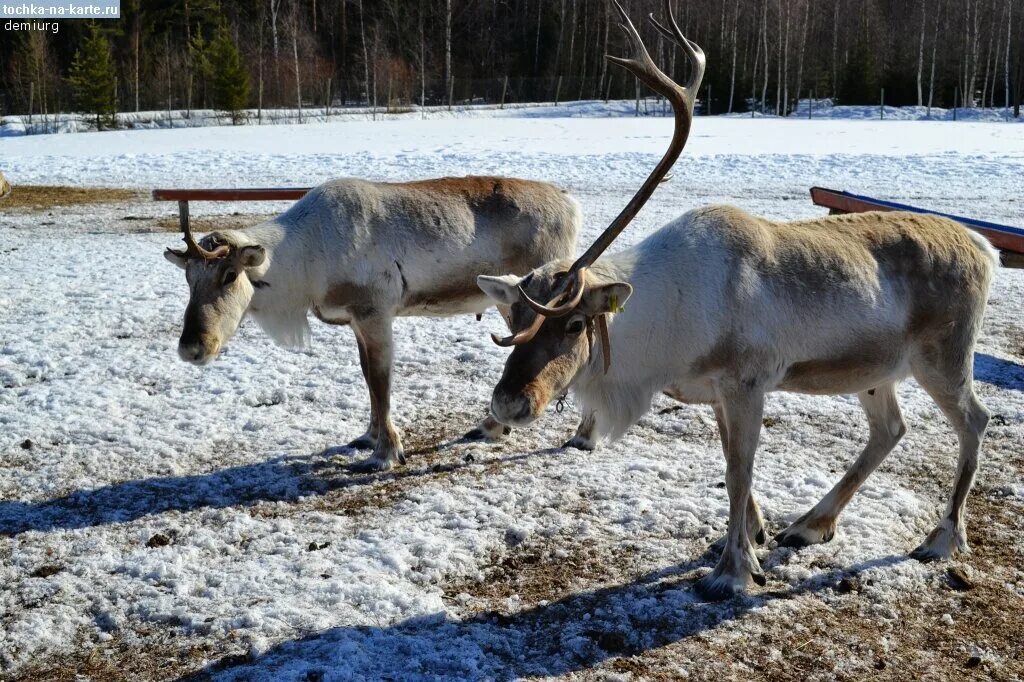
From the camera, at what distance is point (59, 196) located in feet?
50.7

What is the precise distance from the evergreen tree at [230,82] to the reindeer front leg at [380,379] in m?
35.9

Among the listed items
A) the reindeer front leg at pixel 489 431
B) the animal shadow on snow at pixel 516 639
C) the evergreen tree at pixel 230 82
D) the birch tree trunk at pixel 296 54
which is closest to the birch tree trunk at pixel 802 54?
the birch tree trunk at pixel 296 54

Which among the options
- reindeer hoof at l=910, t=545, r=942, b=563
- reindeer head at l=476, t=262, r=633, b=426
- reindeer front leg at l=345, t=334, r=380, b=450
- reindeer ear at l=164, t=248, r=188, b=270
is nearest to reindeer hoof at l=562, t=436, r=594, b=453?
reindeer front leg at l=345, t=334, r=380, b=450

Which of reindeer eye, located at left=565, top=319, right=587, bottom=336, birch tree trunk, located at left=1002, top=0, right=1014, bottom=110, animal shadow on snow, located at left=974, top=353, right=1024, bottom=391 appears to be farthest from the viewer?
birch tree trunk, located at left=1002, top=0, right=1014, bottom=110

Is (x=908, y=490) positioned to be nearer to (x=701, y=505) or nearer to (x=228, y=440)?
(x=701, y=505)

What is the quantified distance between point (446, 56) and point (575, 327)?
4778 centimetres

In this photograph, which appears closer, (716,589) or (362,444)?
(716,589)

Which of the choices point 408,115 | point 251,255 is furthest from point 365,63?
point 251,255

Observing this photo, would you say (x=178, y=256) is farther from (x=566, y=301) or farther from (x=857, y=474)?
(x=857, y=474)

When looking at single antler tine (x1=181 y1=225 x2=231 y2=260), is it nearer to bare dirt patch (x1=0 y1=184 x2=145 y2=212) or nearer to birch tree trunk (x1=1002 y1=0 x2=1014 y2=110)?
bare dirt patch (x1=0 y1=184 x2=145 y2=212)

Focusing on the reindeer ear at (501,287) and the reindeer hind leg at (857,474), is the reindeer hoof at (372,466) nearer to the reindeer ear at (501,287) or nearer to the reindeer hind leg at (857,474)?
the reindeer ear at (501,287)

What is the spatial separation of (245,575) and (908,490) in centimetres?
314

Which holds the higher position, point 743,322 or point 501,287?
point 501,287

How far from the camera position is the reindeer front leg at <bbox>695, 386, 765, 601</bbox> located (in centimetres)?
376
